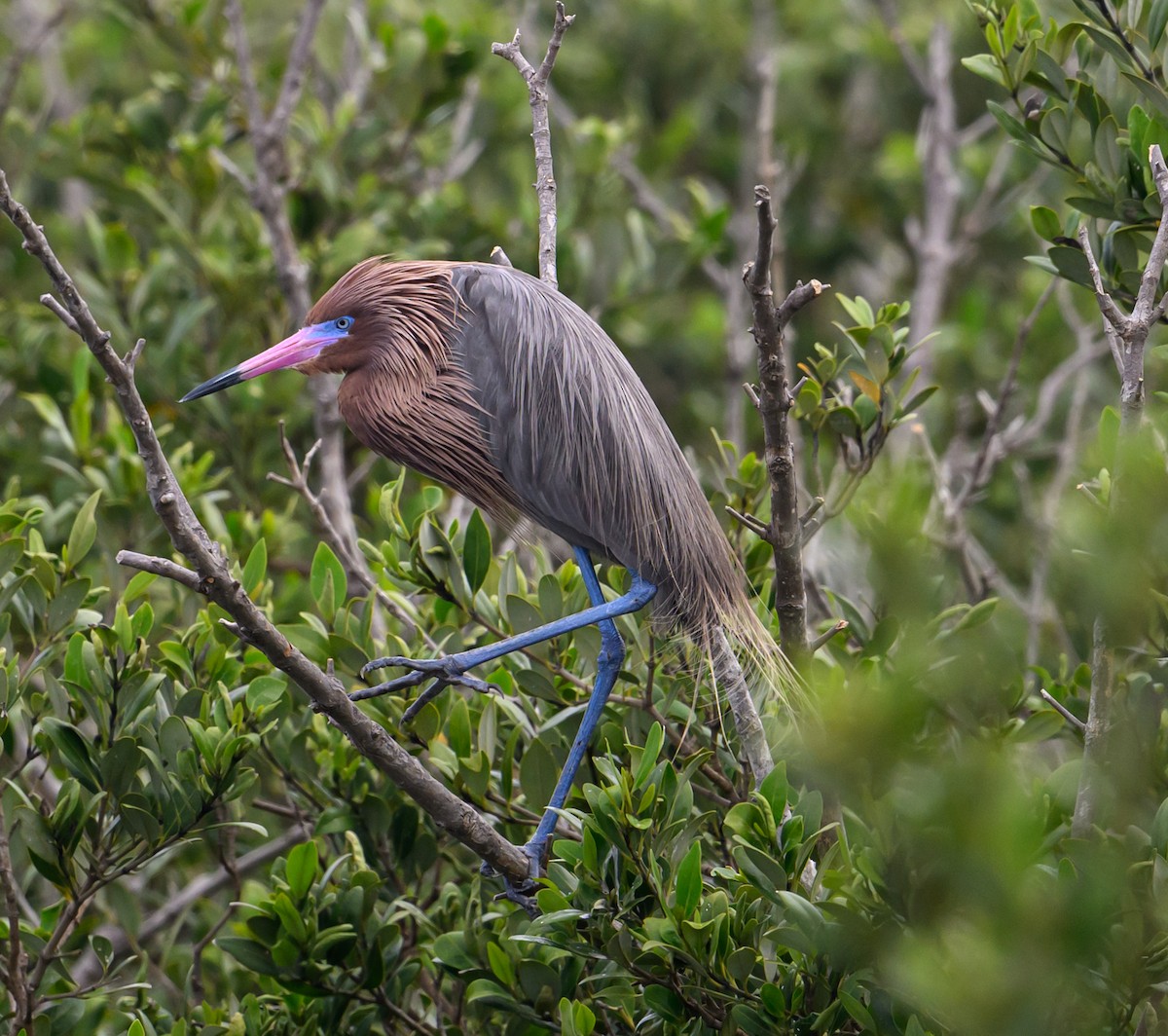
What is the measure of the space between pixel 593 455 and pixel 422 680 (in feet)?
2.15

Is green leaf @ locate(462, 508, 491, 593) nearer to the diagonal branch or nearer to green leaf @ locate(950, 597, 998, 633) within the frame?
the diagonal branch

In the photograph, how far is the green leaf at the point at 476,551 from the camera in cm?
304

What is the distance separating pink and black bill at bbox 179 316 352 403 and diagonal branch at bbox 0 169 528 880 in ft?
2.80

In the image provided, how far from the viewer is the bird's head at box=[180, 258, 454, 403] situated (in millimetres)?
3260

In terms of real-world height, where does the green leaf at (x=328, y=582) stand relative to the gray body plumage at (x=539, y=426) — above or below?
below

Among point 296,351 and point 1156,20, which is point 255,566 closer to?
point 296,351

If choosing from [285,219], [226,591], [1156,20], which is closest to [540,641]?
[226,591]

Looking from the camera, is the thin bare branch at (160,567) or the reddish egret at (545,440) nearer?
the thin bare branch at (160,567)

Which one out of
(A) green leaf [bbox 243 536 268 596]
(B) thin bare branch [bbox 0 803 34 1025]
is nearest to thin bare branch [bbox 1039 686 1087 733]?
(A) green leaf [bbox 243 536 268 596]

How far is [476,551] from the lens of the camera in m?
3.07

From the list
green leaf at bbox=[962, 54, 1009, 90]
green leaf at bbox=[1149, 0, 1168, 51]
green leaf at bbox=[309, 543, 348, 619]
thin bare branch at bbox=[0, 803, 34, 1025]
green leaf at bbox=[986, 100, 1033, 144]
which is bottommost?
thin bare branch at bbox=[0, 803, 34, 1025]

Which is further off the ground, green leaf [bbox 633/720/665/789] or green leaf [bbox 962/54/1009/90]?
green leaf [bbox 962/54/1009/90]

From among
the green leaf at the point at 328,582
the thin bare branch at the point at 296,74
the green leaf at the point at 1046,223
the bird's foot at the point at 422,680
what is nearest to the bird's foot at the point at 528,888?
the bird's foot at the point at 422,680

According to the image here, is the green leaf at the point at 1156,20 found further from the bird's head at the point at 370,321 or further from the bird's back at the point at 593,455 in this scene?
the bird's head at the point at 370,321
